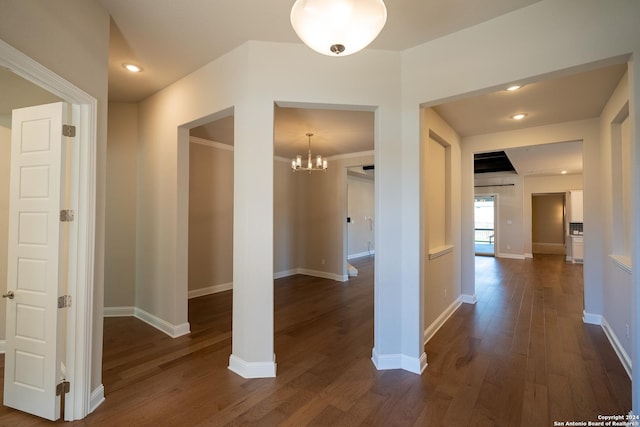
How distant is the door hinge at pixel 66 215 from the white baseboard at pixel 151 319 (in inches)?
74.7

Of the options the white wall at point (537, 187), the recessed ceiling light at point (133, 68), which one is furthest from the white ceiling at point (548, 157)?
the recessed ceiling light at point (133, 68)

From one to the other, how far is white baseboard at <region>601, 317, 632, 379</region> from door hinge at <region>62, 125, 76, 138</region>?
15.9 feet

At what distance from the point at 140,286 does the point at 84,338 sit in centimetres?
207

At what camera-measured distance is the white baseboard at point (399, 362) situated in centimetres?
Answer: 255

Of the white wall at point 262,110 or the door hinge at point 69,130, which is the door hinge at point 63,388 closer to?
the white wall at point 262,110

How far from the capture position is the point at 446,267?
389 centimetres

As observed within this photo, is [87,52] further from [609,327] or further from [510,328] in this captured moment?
[609,327]

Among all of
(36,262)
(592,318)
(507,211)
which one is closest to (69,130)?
(36,262)

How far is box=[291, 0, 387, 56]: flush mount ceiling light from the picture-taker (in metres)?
1.20

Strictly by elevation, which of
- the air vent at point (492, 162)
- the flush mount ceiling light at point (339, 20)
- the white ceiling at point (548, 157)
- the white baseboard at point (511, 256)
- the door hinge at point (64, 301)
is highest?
the air vent at point (492, 162)

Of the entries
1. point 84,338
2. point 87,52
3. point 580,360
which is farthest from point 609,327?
point 87,52

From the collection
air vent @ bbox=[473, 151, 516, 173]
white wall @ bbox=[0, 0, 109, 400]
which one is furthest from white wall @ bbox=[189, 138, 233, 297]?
air vent @ bbox=[473, 151, 516, 173]

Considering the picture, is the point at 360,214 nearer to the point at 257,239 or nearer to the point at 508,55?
the point at 257,239

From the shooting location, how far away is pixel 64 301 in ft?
6.25
